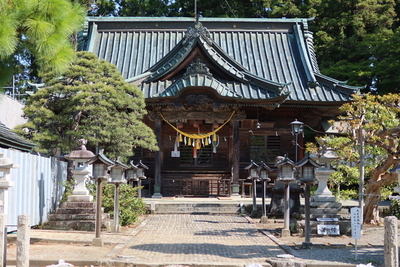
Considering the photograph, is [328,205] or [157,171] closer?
[328,205]

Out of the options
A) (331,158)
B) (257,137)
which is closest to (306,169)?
(331,158)

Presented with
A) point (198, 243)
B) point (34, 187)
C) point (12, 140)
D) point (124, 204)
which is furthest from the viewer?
point (12, 140)

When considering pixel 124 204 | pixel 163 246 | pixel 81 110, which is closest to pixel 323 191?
pixel 163 246

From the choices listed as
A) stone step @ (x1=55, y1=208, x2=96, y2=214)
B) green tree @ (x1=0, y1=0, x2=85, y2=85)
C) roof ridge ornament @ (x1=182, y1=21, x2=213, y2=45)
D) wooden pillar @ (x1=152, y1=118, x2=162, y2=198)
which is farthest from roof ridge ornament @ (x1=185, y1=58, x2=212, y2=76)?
green tree @ (x1=0, y1=0, x2=85, y2=85)

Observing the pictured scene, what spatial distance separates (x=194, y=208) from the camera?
19703mm

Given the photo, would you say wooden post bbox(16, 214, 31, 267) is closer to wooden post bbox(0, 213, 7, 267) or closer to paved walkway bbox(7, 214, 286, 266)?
wooden post bbox(0, 213, 7, 267)

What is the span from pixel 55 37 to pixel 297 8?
27.2 meters

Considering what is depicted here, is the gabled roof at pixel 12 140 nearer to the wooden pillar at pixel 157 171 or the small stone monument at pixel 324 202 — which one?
the wooden pillar at pixel 157 171

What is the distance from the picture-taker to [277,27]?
1116 inches

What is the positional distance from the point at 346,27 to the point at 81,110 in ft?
74.0

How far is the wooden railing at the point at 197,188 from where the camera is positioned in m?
22.9

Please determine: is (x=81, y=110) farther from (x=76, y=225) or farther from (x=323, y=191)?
(x=323, y=191)

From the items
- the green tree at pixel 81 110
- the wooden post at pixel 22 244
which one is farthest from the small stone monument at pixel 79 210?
the wooden post at pixel 22 244

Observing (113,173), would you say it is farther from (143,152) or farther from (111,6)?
(111,6)
